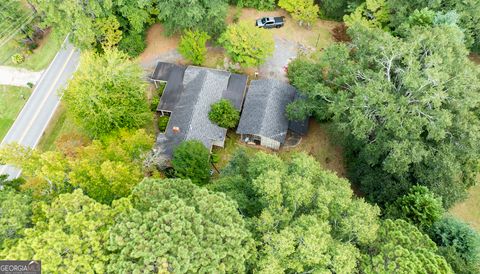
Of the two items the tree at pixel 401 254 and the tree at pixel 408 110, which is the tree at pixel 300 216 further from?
the tree at pixel 408 110

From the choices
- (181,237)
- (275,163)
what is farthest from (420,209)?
(181,237)

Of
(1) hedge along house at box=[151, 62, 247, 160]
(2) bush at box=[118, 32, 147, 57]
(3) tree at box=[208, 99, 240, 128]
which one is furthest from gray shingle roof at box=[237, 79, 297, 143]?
(2) bush at box=[118, 32, 147, 57]

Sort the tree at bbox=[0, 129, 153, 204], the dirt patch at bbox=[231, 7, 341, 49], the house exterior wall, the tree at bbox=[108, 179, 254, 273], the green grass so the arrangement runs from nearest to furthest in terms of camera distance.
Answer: the tree at bbox=[108, 179, 254, 273]
the tree at bbox=[0, 129, 153, 204]
the house exterior wall
the green grass
the dirt patch at bbox=[231, 7, 341, 49]

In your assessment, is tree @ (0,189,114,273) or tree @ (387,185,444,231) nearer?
tree @ (0,189,114,273)

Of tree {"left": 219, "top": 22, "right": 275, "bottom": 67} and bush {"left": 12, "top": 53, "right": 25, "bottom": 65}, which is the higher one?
tree {"left": 219, "top": 22, "right": 275, "bottom": 67}

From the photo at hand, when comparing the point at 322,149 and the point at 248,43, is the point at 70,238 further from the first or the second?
the point at 248,43

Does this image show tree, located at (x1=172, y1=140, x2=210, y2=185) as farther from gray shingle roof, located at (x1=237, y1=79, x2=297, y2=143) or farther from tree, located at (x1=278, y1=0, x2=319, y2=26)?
tree, located at (x1=278, y1=0, x2=319, y2=26)

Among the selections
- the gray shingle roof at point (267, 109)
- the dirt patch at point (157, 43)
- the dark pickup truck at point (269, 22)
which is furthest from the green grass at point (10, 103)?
the dark pickup truck at point (269, 22)
